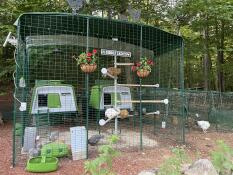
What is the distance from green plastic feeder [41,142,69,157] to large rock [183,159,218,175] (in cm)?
212

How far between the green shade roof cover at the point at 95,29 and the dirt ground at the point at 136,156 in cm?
213

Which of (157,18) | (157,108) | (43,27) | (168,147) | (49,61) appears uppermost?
(157,18)

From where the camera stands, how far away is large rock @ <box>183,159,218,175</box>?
12.5 feet

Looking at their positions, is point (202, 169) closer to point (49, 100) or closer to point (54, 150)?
point (54, 150)

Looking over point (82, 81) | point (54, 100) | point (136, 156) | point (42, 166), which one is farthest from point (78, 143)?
point (82, 81)

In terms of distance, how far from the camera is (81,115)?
26.4 ft

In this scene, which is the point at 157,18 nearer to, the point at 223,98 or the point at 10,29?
the point at 223,98

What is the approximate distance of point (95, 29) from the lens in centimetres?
659

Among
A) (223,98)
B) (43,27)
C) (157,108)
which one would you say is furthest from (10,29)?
(223,98)

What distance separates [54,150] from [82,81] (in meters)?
3.64

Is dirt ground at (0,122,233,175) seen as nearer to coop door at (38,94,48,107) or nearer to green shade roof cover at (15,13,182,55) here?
coop door at (38,94,48,107)

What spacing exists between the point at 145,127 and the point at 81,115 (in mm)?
1705

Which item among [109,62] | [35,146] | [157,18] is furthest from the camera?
[157,18]

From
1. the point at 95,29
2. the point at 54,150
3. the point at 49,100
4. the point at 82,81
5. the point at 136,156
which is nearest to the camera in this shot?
the point at 54,150
